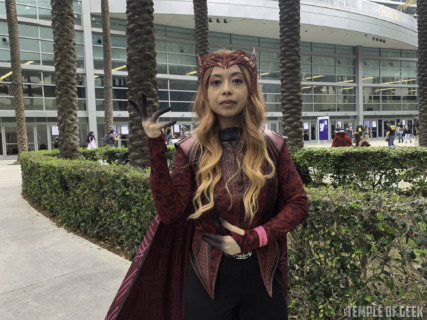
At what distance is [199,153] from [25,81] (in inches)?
1038

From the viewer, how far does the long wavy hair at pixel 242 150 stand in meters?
1.52

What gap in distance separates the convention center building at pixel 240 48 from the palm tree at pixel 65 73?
7.22 m

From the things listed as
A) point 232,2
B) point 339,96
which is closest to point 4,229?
point 232,2

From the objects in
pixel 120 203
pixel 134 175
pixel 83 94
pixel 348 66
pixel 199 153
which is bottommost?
pixel 120 203

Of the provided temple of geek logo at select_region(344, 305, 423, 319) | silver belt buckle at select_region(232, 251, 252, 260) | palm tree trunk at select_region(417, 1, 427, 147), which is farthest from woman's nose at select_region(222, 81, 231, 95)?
palm tree trunk at select_region(417, 1, 427, 147)

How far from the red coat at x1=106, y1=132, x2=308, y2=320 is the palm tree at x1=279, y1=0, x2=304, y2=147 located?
26.1 ft

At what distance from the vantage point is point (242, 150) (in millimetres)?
1627

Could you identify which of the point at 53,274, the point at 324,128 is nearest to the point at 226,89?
the point at 53,274

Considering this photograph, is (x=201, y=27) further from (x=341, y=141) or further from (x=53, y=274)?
(x=53, y=274)

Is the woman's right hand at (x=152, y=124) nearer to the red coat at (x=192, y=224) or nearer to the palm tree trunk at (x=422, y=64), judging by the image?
the red coat at (x=192, y=224)

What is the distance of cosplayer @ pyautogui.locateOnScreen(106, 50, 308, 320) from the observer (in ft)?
4.91

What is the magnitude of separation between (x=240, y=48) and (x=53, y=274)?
29535 mm

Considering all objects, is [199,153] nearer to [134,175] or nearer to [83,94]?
[134,175]

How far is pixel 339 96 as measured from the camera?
126 ft
